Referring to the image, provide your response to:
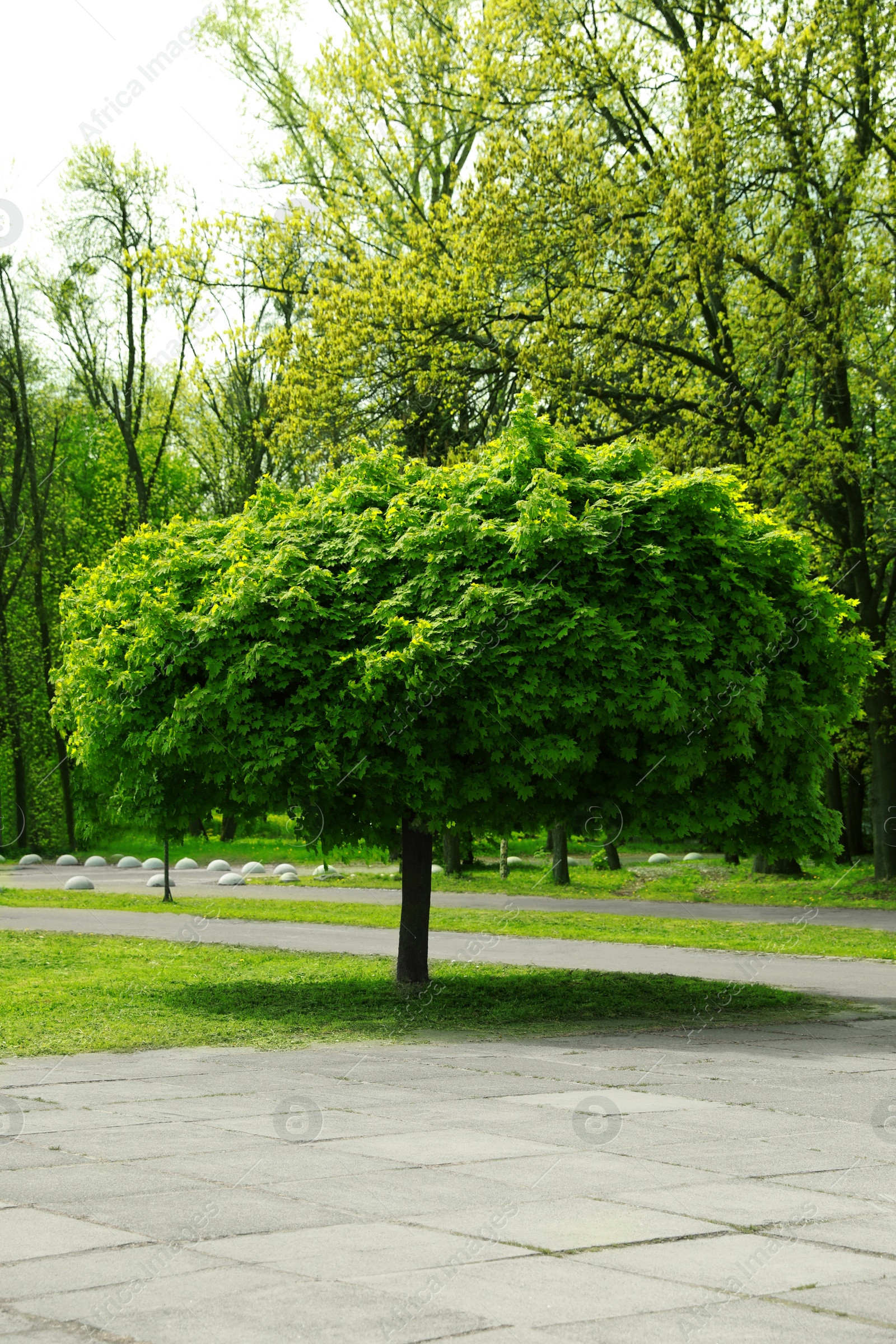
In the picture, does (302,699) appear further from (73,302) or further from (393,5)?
(73,302)

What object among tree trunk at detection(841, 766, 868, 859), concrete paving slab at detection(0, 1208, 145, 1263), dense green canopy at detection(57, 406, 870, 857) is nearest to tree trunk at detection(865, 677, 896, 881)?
tree trunk at detection(841, 766, 868, 859)

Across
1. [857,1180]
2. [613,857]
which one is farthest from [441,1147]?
[613,857]

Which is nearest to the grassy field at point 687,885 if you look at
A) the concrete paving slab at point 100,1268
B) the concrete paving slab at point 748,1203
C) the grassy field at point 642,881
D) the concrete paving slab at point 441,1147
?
the grassy field at point 642,881

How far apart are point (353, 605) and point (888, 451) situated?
16.6 m

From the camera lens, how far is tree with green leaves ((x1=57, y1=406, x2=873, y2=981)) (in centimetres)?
1156

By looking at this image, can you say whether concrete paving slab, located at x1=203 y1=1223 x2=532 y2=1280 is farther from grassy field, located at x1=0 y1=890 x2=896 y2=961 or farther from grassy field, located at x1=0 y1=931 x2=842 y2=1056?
grassy field, located at x1=0 y1=890 x2=896 y2=961

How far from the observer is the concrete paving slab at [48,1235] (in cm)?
487

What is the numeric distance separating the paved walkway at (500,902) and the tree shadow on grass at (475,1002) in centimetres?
735

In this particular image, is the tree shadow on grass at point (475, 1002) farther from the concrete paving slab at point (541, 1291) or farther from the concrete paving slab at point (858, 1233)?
the concrete paving slab at point (541, 1291)

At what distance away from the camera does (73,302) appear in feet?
143

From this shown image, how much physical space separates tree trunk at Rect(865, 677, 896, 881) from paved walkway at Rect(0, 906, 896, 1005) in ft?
27.7

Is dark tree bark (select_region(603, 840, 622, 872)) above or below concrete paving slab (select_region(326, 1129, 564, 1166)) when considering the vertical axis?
below

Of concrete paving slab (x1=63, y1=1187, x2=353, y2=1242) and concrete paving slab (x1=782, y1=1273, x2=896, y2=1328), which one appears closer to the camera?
concrete paving slab (x1=782, y1=1273, x2=896, y2=1328)

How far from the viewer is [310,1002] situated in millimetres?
12984
